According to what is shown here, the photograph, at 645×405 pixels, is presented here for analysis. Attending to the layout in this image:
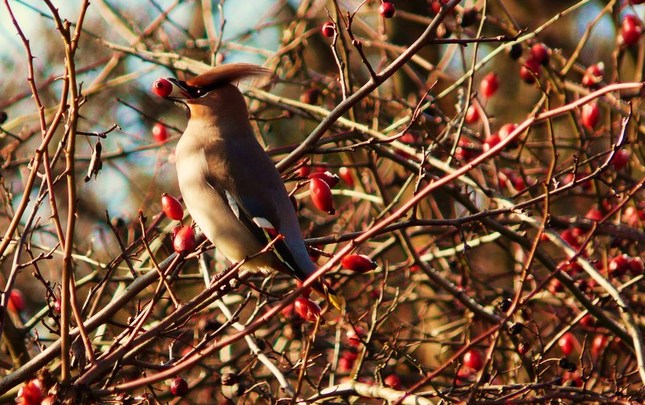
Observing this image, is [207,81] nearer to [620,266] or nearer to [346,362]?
[346,362]

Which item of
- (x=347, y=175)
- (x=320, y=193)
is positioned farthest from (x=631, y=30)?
(x=320, y=193)

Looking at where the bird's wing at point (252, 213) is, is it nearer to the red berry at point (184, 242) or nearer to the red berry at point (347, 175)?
the red berry at point (184, 242)

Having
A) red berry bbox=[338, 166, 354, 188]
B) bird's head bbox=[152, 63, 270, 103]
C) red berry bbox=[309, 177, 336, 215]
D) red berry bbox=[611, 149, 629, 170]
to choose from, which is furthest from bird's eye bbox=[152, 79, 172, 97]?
red berry bbox=[611, 149, 629, 170]

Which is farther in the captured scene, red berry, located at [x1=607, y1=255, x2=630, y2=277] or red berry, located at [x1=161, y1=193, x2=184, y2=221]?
red berry, located at [x1=607, y1=255, x2=630, y2=277]

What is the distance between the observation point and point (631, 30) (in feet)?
15.3

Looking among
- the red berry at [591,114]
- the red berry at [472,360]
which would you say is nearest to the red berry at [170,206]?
the red berry at [472,360]

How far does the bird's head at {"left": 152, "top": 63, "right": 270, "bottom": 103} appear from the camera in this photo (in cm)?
315

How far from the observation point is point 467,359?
12.5 ft

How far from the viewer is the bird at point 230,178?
10.9 ft

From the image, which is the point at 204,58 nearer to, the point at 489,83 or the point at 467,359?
the point at 489,83

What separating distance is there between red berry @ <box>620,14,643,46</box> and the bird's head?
7.08ft

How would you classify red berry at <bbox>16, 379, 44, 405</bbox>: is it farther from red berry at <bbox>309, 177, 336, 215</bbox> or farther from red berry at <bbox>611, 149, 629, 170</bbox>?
red berry at <bbox>611, 149, 629, 170</bbox>

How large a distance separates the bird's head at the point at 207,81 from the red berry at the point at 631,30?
7.08 ft

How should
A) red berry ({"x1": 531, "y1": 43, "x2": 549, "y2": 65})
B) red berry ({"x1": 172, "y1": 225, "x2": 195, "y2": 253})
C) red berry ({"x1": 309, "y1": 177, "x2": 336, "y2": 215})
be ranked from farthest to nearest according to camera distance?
red berry ({"x1": 531, "y1": 43, "x2": 549, "y2": 65}) < red berry ({"x1": 309, "y1": 177, "x2": 336, "y2": 215}) < red berry ({"x1": 172, "y1": 225, "x2": 195, "y2": 253})
